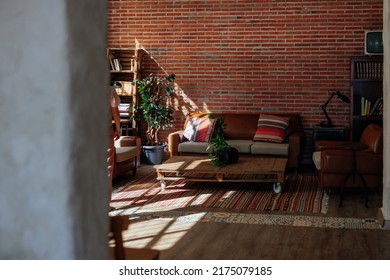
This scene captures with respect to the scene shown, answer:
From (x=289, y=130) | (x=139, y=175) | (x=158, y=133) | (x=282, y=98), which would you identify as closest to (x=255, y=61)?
(x=282, y=98)

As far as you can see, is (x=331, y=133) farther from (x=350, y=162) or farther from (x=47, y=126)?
(x=47, y=126)

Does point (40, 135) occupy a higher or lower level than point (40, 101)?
lower

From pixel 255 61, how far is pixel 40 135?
713cm

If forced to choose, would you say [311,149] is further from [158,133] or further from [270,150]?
[158,133]

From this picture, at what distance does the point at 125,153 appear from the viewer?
7.13m

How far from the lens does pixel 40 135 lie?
1.74 m

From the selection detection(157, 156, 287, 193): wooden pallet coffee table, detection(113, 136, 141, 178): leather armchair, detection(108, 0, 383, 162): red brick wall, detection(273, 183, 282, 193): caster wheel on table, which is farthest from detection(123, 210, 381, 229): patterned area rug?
detection(108, 0, 383, 162): red brick wall

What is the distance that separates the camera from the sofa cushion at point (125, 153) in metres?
6.91

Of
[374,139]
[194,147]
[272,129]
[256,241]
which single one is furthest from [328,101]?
[256,241]

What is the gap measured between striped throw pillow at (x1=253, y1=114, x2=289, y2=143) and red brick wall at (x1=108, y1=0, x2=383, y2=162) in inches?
19.0

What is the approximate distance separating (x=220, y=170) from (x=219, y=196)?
310 millimetres

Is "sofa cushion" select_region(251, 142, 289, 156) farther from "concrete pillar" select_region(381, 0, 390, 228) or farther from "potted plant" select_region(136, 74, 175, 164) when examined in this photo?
"concrete pillar" select_region(381, 0, 390, 228)

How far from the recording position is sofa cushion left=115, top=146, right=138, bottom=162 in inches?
272
